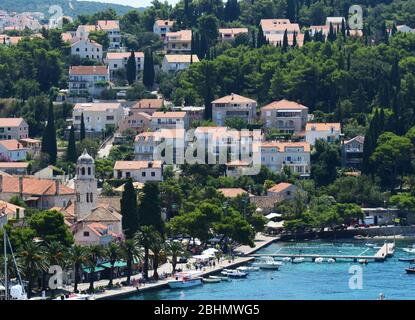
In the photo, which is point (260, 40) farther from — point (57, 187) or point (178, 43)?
point (57, 187)

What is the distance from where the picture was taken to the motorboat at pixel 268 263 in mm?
31009

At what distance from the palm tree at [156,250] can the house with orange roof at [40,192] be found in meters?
5.18

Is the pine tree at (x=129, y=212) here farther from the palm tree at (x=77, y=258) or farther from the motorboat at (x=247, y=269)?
the palm tree at (x=77, y=258)

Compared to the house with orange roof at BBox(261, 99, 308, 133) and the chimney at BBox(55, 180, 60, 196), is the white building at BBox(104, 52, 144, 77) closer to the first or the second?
the house with orange roof at BBox(261, 99, 308, 133)

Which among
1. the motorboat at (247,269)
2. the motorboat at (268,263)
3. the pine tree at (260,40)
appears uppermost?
the pine tree at (260,40)

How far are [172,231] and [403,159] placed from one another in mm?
11396

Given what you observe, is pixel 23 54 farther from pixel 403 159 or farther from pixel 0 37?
pixel 403 159

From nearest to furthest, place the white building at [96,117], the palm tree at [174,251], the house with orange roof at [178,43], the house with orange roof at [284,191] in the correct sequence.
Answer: the palm tree at [174,251] → the house with orange roof at [284,191] → the white building at [96,117] → the house with orange roof at [178,43]

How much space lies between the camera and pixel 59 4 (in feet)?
366

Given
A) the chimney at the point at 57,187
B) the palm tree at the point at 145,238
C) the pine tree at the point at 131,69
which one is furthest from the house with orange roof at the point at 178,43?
the palm tree at the point at 145,238

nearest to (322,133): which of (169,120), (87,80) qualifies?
(169,120)

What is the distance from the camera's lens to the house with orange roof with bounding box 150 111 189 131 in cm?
4528

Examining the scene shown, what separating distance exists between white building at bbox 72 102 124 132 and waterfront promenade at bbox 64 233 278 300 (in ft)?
38.3
